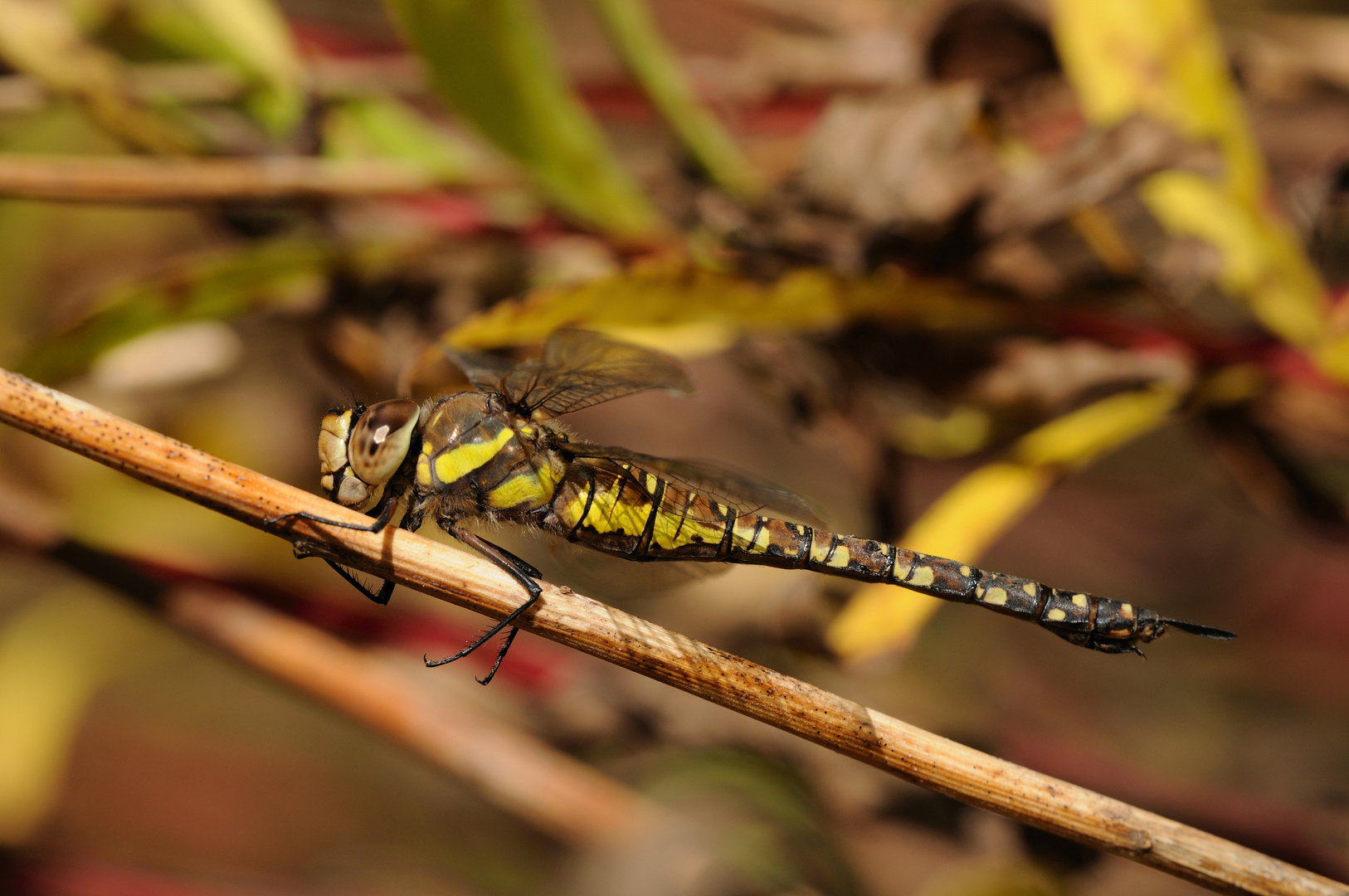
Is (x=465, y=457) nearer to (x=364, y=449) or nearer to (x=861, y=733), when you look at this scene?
(x=364, y=449)

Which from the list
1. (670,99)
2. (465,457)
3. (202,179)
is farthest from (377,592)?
(670,99)

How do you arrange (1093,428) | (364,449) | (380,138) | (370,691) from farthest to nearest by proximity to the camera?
1. (380,138)
2. (370,691)
3. (1093,428)
4. (364,449)

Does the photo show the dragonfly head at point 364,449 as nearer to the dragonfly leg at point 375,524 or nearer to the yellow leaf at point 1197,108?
the dragonfly leg at point 375,524

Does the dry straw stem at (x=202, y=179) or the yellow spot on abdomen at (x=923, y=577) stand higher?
the dry straw stem at (x=202, y=179)

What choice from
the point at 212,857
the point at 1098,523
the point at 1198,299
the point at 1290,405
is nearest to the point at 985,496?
the point at 1290,405

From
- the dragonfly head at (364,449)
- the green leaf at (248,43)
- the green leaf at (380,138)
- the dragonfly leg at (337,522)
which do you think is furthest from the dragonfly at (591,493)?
the green leaf at (248,43)

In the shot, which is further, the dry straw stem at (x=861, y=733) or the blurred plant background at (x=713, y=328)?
the blurred plant background at (x=713, y=328)
